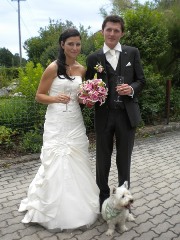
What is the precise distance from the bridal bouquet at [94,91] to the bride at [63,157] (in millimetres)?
243

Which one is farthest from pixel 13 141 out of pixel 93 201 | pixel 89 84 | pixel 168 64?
pixel 168 64

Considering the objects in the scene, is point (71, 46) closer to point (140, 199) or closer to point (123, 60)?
point (123, 60)

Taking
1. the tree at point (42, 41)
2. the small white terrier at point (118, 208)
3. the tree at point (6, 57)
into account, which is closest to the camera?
the small white terrier at point (118, 208)

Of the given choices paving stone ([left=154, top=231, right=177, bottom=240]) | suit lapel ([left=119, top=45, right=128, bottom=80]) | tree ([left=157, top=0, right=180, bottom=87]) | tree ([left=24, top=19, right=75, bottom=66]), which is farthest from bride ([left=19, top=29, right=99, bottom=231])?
tree ([left=24, top=19, right=75, bottom=66])

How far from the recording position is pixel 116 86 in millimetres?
3752

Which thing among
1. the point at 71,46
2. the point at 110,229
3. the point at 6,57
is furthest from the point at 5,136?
the point at 6,57

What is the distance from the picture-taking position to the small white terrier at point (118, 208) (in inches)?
140

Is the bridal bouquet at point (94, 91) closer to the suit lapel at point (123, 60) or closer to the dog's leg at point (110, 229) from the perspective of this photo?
the suit lapel at point (123, 60)

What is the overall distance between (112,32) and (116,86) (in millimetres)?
635

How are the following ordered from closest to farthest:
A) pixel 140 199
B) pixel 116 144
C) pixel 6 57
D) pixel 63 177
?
pixel 63 177 → pixel 116 144 → pixel 140 199 → pixel 6 57

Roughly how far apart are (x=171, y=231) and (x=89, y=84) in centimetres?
211

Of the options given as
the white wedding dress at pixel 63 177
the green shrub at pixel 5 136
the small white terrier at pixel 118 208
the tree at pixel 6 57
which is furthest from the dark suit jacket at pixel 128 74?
the tree at pixel 6 57

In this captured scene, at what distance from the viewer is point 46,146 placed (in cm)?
405

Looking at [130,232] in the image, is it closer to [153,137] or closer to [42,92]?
[42,92]
